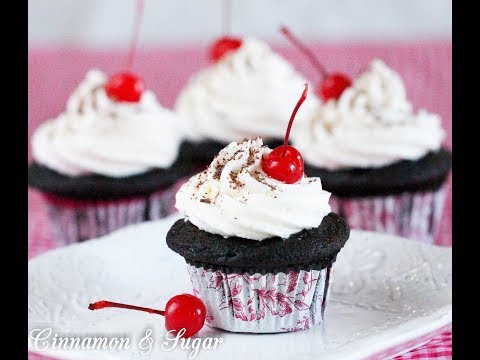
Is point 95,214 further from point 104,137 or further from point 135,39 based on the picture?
point 135,39

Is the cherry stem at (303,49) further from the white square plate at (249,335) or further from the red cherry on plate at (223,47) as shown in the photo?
the white square plate at (249,335)

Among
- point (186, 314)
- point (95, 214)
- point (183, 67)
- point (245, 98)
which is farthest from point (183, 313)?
point (183, 67)

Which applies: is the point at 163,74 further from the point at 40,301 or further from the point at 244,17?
the point at 40,301

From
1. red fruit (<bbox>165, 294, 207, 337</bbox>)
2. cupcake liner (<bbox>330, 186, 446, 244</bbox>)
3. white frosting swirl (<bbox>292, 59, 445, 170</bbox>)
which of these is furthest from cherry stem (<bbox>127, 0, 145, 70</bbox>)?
red fruit (<bbox>165, 294, 207, 337</bbox>)

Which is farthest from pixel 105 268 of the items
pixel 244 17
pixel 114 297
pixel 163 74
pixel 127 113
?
pixel 244 17

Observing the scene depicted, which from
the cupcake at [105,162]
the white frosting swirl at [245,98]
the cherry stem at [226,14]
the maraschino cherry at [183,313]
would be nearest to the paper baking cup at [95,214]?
the cupcake at [105,162]

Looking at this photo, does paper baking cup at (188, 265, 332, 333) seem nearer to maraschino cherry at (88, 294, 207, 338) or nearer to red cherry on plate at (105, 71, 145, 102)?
maraschino cherry at (88, 294, 207, 338)
